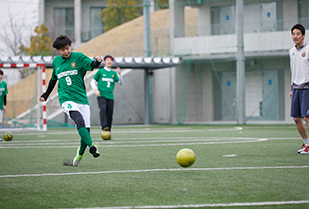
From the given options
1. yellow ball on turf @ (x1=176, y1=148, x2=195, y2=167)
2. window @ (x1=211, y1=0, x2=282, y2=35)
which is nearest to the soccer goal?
window @ (x1=211, y1=0, x2=282, y2=35)

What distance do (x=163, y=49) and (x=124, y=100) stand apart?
3807 mm

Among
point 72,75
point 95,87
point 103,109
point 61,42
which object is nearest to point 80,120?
point 72,75

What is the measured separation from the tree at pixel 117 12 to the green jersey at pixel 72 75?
136 ft

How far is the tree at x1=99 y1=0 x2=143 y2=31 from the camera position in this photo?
47688 mm

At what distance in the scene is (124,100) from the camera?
26.4m

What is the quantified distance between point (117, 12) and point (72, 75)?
4381cm

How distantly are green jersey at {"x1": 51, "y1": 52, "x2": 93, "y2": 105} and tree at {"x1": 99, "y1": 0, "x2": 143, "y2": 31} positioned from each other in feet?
136

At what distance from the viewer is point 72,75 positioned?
22.5 ft

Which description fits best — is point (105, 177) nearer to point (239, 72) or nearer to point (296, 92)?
point (296, 92)

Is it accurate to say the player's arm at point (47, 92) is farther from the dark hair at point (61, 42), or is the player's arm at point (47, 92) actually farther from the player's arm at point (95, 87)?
the player's arm at point (95, 87)

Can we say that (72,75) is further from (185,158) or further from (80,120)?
(185,158)

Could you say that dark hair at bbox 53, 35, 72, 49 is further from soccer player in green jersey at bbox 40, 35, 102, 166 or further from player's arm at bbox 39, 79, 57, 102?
player's arm at bbox 39, 79, 57, 102

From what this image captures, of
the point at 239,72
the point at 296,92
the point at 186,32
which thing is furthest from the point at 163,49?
the point at 296,92

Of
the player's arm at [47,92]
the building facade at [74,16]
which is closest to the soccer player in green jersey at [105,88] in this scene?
the player's arm at [47,92]
